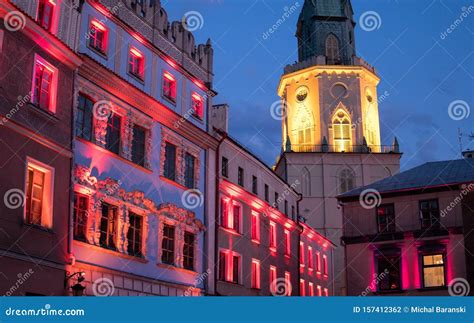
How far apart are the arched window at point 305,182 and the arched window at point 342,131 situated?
5.29m

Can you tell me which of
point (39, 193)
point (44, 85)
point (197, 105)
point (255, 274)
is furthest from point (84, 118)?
point (255, 274)

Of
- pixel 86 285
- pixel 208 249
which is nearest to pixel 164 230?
pixel 208 249

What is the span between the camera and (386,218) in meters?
42.5

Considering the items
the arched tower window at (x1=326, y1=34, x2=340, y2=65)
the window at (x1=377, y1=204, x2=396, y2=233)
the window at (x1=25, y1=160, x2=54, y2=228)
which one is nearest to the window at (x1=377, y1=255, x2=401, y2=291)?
the window at (x1=377, y1=204, x2=396, y2=233)

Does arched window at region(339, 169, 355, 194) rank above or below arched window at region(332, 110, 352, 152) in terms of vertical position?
below

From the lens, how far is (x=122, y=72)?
1110 inches

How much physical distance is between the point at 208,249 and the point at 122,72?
10652 millimetres

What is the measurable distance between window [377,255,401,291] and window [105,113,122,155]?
21.3 metres

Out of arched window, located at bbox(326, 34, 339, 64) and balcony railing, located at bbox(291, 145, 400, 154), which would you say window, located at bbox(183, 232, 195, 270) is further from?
arched window, located at bbox(326, 34, 339, 64)

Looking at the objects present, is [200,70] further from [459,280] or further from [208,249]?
[459,280]

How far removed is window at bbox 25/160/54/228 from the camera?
70.1ft

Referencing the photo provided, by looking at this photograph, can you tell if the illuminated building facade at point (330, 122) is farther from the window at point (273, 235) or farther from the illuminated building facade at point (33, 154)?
the illuminated building facade at point (33, 154)

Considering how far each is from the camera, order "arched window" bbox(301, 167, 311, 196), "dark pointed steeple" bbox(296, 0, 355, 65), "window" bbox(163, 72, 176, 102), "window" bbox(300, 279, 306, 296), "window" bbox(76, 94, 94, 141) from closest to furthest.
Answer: "window" bbox(76, 94, 94, 141), "window" bbox(163, 72, 176, 102), "window" bbox(300, 279, 306, 296), "arched window" bbox(301, 167, 311, 196), "dark pointed steeple" bbox(296, 0, 355, 65)

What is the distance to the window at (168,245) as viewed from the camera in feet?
98.0
